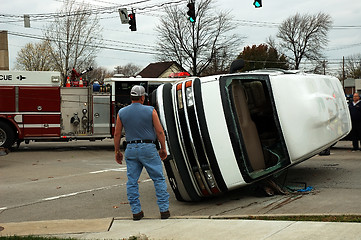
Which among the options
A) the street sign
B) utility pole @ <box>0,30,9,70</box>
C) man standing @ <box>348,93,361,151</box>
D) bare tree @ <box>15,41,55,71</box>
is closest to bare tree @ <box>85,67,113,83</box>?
bare tree @ <box>15,41,55,71</box>

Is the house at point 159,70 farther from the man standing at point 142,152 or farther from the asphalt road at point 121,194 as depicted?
the man standing at point 142,152

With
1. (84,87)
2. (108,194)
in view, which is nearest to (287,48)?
A: (84,87)

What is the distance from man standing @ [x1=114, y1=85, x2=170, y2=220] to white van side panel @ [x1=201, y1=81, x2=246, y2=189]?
3.23 feet

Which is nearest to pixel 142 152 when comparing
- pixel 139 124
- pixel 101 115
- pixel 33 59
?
pixel 139 124

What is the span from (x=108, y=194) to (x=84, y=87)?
1048 cm

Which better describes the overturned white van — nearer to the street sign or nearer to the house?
the street sign

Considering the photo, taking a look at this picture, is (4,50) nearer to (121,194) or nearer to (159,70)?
(121,194)

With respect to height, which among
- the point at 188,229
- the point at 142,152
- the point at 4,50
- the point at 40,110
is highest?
the point at 4,50

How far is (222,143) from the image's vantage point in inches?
289

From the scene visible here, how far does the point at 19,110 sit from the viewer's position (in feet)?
58.7

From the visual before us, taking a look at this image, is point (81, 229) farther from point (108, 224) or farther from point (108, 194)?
point (108, 194)

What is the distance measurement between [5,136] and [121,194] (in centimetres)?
1001

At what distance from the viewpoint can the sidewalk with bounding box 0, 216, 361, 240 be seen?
5312 millimetres

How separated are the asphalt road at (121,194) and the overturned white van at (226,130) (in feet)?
1.56
